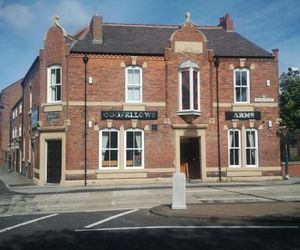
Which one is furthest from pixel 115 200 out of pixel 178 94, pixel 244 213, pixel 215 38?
pixel 215 38

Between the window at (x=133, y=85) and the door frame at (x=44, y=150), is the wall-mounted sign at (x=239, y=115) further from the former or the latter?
the door frame at (x=44, y=150)

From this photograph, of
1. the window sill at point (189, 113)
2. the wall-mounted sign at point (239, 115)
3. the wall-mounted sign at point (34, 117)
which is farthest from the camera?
the wall-mounted sign at point (34, 117)

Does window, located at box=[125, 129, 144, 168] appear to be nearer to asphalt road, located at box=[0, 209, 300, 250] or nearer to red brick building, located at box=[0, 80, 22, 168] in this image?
asphalt road, located at box=[0, 209, 300, 250]

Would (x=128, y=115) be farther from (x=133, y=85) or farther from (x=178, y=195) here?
(x=178, y=195)

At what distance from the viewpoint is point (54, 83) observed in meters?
24.2

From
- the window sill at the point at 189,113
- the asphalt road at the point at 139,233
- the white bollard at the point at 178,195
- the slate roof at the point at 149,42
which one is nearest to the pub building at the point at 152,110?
the window sill at the point at 189,113

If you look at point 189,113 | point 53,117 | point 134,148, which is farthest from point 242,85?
point 53,117

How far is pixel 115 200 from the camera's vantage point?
16016 mm

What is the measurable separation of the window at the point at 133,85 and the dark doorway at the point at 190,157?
3.79 m

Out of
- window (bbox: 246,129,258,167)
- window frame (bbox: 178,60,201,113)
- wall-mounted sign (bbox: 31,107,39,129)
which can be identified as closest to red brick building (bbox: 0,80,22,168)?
wall-mounted sign (bbox: 31,107,39,129)

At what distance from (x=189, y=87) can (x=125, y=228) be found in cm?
1522

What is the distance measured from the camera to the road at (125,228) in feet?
27.3

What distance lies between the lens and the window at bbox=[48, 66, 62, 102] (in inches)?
948

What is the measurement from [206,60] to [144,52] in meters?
3.69
